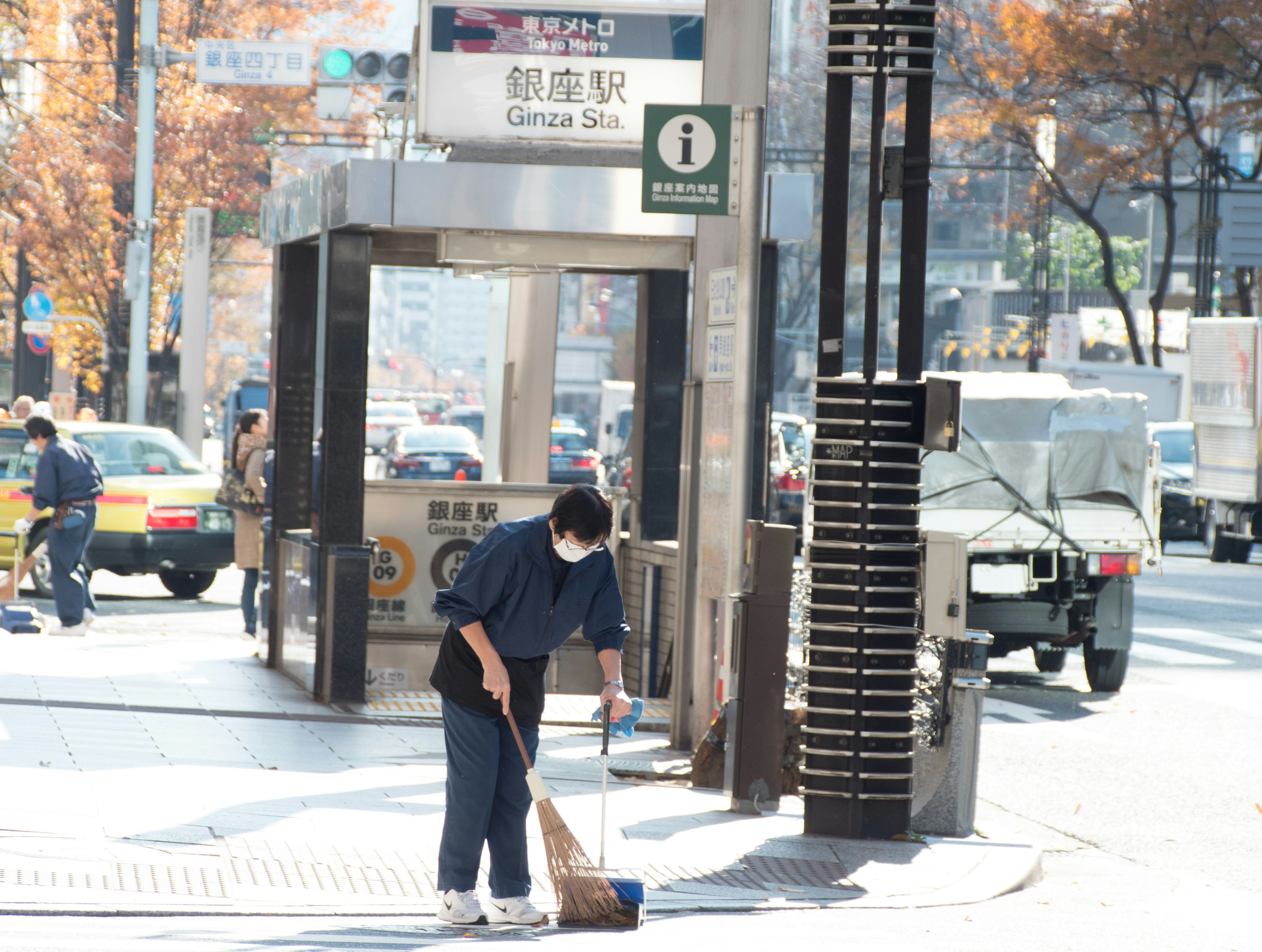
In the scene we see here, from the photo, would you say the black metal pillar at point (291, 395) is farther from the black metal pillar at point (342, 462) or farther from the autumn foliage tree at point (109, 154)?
the autumn foliage tree at point (109, 154)

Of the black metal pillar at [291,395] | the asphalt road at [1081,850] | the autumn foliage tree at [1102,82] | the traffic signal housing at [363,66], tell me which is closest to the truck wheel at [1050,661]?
the asphalt road at [1081,850]

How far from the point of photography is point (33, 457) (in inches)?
632

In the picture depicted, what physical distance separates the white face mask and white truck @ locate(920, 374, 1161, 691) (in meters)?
7.34

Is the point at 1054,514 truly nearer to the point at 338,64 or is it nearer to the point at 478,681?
the point at 478,681

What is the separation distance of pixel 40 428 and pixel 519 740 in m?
8.46

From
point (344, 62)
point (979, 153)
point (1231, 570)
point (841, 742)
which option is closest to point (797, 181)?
point (841, 742)

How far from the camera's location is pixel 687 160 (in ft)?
27.5

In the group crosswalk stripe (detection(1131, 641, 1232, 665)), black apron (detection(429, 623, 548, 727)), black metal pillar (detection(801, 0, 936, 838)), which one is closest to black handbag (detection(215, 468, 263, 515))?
black metal pillar (detection(801, 0, 936, 838))

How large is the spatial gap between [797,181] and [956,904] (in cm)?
469

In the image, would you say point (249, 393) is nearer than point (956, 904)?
No

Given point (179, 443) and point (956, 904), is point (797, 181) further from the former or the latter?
point (179, 443)

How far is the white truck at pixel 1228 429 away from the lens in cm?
2264

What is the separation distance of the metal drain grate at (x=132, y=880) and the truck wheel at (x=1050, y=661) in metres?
9.52

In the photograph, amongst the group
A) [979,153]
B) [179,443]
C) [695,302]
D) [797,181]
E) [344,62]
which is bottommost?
[179,443]
